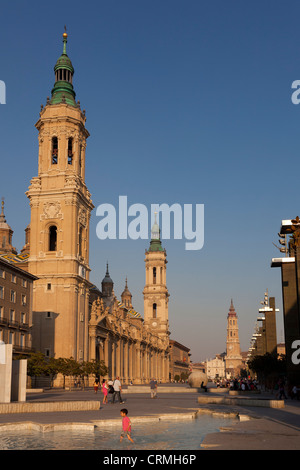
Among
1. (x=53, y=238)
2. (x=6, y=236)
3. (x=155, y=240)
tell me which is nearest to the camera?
(x=53, y=238)

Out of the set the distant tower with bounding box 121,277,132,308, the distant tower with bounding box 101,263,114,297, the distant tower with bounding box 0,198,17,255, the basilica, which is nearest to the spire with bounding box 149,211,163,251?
the distant tower with bounding box 121,277,132,308

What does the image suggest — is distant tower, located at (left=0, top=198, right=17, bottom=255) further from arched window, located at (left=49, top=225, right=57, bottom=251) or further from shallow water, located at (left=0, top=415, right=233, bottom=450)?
shallow water, located at (left=0, top=415, right=233, bottom=450)

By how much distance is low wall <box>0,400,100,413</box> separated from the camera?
2462cm

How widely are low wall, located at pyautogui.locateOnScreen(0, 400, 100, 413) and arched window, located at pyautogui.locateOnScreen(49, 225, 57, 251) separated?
52.1 m

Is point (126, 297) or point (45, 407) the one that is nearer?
point (45, 407)

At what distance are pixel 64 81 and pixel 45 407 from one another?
65312 mm

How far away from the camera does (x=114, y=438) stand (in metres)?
16.5

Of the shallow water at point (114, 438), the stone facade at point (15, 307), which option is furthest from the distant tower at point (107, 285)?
the shallow water at point (114, 438)

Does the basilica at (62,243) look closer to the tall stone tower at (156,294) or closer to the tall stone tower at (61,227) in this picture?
the tall stone tower at (61,227)

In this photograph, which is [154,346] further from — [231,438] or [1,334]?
[231,438]

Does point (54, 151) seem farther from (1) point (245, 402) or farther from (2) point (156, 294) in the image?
(2) point (156, 294)

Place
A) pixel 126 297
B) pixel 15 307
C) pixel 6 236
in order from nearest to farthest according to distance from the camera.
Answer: pixel 15 307
pixel 6 236
pixel 126 297

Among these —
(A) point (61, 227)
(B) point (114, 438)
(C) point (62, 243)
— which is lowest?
(B) point (114, 438)

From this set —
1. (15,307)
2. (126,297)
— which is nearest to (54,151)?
(15,307)
